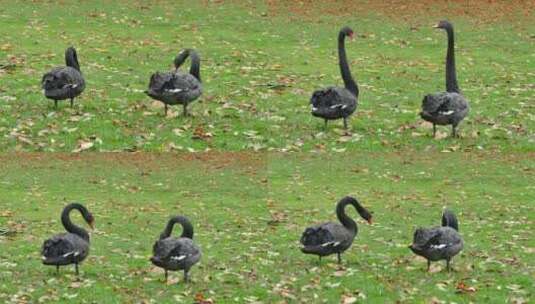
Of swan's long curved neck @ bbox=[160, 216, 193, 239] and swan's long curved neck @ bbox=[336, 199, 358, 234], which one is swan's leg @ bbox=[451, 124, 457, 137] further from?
swan's long curved neck @ bbox=[160, 216, 193, 239]

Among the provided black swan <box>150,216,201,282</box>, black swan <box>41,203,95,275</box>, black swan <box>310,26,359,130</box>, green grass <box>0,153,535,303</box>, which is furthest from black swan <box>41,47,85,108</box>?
black swan <box>150,216,201,282</box>

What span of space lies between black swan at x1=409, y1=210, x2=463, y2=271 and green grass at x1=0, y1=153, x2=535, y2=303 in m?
0.44

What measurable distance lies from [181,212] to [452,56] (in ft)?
28.3

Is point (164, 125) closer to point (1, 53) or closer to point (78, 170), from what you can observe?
point (78, 170)

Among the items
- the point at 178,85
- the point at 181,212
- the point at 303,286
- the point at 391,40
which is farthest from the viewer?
the point at 391,40

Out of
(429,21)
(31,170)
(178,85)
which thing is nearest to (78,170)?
(31,170)

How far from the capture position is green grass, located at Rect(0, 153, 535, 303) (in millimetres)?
20688

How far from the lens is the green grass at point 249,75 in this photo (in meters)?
29.4

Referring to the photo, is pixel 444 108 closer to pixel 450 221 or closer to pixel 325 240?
pixel 450 221

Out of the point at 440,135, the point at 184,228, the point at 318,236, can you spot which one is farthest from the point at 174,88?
the point at 318,236

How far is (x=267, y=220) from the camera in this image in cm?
2564

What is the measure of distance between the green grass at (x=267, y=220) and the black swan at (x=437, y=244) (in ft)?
1.44

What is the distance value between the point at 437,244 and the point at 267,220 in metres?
5.41

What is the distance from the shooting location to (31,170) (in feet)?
95.1
